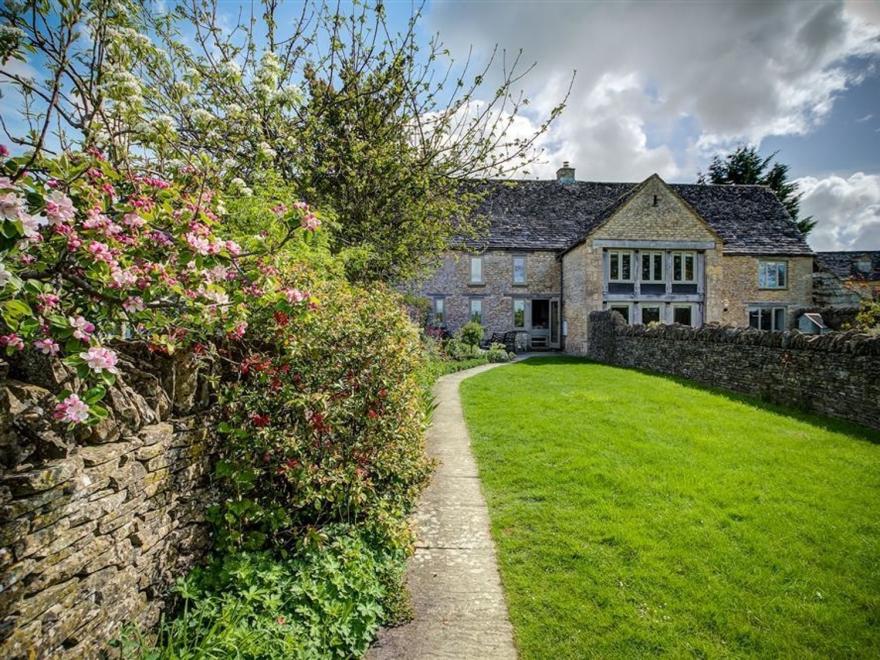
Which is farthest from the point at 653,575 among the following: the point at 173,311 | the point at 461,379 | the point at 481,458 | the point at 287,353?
the point at 461,379

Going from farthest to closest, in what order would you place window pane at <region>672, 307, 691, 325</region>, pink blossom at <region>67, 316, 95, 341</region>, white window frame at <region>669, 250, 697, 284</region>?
window pane at <region>672, 307, 691, 325</region> → white window frame at <region>669, 250, 697, 284</region> → pink blossom at <region>67, 316, 95, 341</region>

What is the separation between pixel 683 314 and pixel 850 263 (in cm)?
2650

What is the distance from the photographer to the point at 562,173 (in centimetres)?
2886

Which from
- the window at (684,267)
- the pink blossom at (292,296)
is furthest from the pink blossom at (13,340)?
the window at (684,267)

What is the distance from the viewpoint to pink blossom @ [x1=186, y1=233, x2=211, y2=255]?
234 cm

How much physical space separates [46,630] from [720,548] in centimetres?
531

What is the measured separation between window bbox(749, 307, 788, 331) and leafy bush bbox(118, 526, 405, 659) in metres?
28.6

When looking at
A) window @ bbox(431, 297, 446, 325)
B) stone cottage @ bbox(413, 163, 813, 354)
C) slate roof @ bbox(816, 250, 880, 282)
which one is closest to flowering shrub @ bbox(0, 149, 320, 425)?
stone cottage @ bbox(413, 163, 813, 354)

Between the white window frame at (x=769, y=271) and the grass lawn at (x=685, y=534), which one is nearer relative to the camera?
the grass lawn at (x=685, y=534)

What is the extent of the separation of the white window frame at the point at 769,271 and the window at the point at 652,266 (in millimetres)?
7354

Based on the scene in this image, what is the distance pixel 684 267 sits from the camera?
2272 centimetres

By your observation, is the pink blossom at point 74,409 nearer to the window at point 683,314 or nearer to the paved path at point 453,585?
the paved path at point 453,585

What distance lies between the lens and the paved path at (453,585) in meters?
3.07

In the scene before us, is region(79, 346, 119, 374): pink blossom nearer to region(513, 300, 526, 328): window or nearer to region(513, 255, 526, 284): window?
region(513, 300, 526, 328): window
